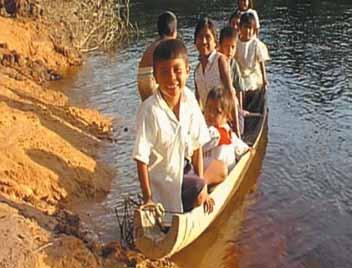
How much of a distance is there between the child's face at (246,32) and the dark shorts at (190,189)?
4.12m

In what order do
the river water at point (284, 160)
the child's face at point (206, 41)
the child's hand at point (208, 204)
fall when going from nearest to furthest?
the child's hand at point (208, 204), the river water at point (284, 160), the child's face at point (206, 41)

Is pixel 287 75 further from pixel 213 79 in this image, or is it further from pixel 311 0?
pixel 311 0

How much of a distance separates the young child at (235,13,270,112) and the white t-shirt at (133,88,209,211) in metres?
4.15

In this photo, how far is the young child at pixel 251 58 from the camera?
983 centimetres

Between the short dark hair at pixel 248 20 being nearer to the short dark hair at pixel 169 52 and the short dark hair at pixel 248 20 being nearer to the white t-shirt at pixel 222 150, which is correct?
the white t-shirt at pixel 222 150

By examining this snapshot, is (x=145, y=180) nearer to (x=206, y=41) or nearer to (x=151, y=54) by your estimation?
(x=206, y=41)

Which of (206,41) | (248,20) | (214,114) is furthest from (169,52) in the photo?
(248,20)

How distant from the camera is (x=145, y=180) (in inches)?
223

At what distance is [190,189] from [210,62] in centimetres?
234

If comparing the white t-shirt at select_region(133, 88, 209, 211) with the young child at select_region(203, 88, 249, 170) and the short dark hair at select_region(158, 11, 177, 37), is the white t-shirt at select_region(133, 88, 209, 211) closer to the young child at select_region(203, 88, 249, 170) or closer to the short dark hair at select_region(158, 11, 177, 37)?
the young child at select_region(203, 88, 249, 170)

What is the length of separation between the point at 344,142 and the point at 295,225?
288cm

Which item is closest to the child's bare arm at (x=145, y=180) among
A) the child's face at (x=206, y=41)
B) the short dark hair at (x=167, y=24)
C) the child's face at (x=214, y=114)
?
the child's face at (x=214, y=114)

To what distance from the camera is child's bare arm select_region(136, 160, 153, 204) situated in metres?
5.62

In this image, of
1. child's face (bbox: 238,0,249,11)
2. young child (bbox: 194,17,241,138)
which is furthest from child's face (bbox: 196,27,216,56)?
child's face (bbox: 238,0,249,11)
